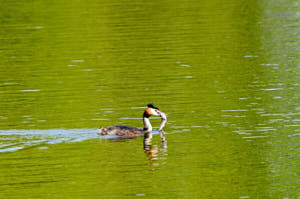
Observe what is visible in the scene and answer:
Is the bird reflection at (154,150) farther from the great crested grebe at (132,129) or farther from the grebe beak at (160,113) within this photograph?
the grebe beak at (160,113)

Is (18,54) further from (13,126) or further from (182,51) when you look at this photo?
(13,126)

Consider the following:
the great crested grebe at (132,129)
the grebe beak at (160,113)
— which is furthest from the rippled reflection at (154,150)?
the grebe beak at (160,113)

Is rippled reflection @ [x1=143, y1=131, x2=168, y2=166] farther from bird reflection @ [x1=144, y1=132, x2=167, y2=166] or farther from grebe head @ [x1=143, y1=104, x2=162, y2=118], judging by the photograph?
grebe head @ [x1=143, y1=104, x2=162, y2=118]

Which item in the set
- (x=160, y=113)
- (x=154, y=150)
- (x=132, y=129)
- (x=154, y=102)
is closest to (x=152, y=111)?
(x=160, y=113)

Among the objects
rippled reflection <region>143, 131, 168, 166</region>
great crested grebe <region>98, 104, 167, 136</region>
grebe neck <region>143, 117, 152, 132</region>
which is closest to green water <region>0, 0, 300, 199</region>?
rippled reflection <region>143, 131, 168, 166</region>

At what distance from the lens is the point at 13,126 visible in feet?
74.0

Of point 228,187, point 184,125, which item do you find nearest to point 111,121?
point 184,125

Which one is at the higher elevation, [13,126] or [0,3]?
[0,3]

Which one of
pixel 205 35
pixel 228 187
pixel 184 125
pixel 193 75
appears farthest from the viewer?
pixel 205 35

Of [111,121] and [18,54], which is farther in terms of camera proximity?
[18,54]

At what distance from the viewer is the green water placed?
17.1 m

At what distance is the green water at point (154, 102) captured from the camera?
1711cm

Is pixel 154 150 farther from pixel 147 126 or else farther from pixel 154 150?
pixel 147 126

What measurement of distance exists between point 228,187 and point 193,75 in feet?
45.7
